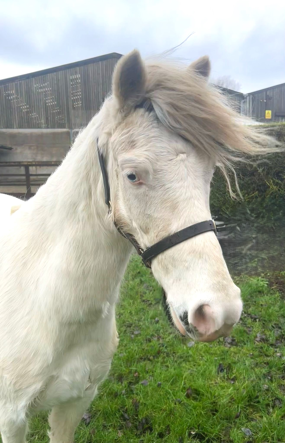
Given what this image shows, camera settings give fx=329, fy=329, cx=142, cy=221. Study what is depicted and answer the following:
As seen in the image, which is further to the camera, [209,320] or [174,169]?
[174,169]

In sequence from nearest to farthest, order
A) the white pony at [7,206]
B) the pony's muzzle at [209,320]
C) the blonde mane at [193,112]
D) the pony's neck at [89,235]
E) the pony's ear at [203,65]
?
the pony's muzzle at [209,320], the blonde mane at [193,112], the pony's neck at [89,235], the pony's ear at [203,65], the white pony at [7,206]

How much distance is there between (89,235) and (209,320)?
0.70 meters

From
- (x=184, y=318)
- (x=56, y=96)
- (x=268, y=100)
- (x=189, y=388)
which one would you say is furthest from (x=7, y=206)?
(x=268, y=100)

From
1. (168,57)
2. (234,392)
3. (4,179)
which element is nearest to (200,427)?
(234,392)

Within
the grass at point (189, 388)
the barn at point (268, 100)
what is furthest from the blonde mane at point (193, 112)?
the barn at point (268, 100)

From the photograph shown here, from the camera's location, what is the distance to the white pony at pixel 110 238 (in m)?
1.20

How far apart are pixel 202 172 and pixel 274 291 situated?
4.02 m

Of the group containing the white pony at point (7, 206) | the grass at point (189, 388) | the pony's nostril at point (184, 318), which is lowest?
the grass at point (189, 388)

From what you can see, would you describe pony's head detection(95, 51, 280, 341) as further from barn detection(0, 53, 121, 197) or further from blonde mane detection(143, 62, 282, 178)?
barn detection(0, 53, 121, 197)

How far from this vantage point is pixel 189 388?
2.96 metres

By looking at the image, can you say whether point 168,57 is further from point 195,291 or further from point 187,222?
point 195,291

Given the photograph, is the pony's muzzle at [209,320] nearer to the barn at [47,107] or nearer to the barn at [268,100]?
the barn at [47,107]

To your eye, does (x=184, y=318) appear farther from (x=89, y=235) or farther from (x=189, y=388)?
(x=189, y=388)

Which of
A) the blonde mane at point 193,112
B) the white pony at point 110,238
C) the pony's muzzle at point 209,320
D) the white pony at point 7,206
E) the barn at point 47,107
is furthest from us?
Result: the barn at point 47,107
